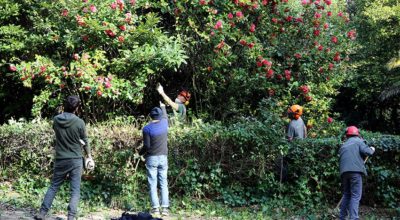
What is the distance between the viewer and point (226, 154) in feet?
26.8

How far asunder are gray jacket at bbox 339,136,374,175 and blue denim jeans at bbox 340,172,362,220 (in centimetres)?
9

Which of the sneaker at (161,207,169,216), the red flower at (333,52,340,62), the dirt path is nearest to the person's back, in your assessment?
the dirt path

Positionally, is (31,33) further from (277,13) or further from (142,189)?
(277,13)

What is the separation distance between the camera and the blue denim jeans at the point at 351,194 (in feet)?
22.6

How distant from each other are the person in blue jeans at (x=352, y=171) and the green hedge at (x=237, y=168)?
0.87 metres

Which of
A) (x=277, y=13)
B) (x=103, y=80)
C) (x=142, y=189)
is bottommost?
(x=142, y=189)

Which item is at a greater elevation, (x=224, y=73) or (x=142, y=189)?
(x=224, y=73)

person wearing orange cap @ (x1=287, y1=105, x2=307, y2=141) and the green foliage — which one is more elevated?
the green foliage

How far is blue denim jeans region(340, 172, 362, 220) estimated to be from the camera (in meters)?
6.89

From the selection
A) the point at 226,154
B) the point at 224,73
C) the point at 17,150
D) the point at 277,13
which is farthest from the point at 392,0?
the point at 17,150

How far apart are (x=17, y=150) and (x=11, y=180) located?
610 mm

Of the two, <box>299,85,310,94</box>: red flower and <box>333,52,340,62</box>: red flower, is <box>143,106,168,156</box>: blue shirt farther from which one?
<box>333,52,340,62</box>: red flower

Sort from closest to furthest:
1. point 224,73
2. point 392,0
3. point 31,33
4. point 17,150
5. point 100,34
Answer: point 17,150 < point 100,34 < point 31,33 < point 224,73 < point 392,0

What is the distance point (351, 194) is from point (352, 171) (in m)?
0.37
